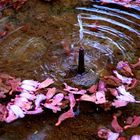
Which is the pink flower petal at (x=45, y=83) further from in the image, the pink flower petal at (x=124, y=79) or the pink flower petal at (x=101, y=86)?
the pink flower petal at (x=124, y=79)

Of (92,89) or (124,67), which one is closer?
(92,89)

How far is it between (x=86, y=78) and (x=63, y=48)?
1.40 ft

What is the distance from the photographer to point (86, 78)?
2.69m

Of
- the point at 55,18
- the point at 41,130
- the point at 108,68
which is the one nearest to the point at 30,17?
the point at 55,18

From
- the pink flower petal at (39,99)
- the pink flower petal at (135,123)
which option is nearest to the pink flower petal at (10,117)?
the pink flower petal at (39,99)

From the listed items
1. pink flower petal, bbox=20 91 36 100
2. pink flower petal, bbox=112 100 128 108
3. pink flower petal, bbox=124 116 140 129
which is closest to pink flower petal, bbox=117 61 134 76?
pink flower petal, bbox=112 100 128 108

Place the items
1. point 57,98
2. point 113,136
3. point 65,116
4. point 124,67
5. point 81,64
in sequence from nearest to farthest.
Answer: point 113,136 < point 65,116 < point 57,98 < point 81,64 < point 124,67

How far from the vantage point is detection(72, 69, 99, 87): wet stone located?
2654 millimetres

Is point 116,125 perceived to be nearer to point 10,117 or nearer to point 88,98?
point 88,98

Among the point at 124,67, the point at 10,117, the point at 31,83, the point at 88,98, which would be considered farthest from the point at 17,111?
the point at 124,67

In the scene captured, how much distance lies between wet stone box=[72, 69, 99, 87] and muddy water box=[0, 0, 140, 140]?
4cm

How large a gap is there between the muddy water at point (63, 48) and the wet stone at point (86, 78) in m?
0.04

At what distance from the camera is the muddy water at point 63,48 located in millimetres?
2367

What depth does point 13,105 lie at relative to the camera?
8.16 feet
